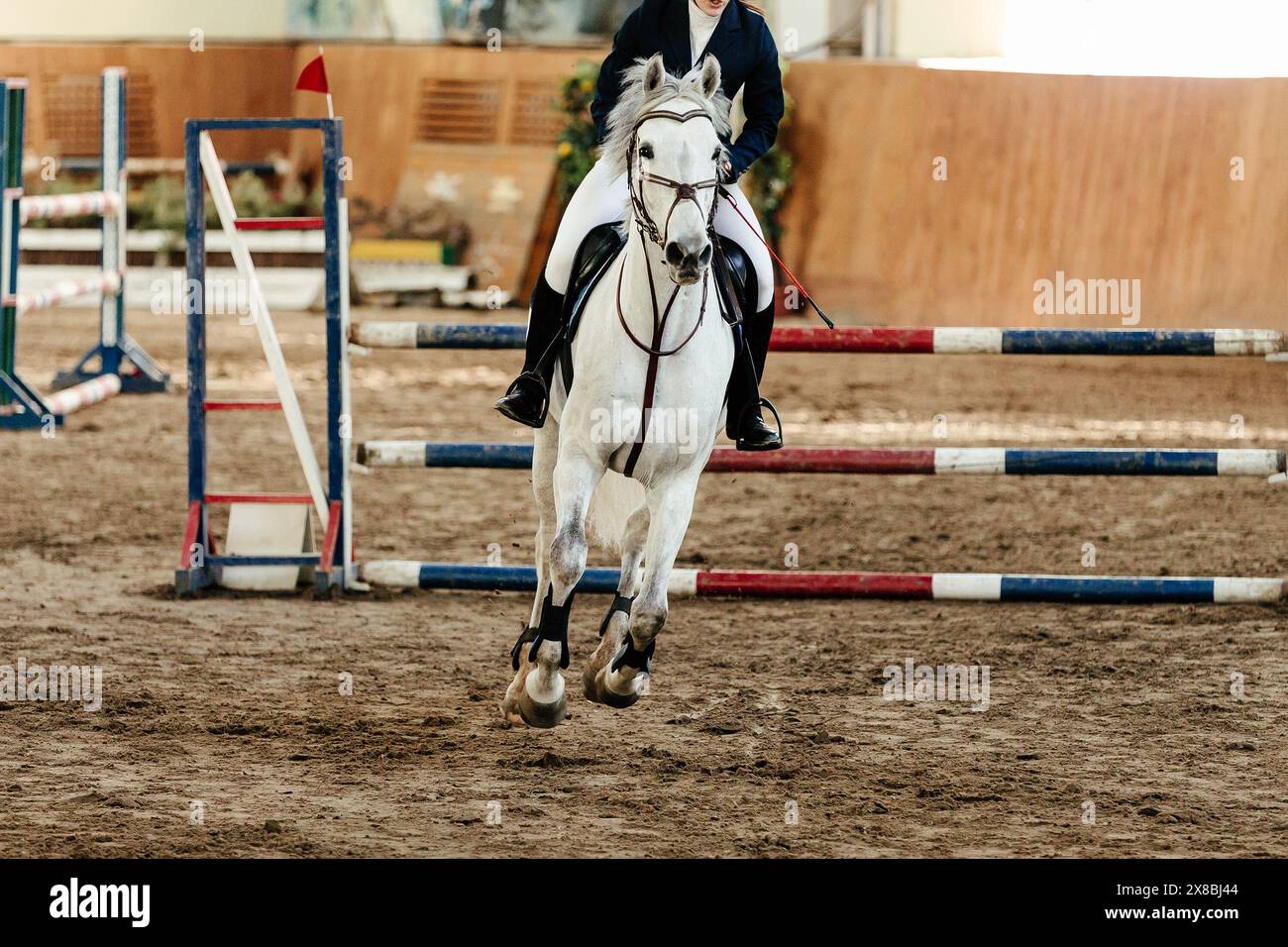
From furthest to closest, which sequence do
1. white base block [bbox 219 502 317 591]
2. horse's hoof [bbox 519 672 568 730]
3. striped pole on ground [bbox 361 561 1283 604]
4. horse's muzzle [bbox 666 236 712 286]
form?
white base block [bbox 219 502 317 591] → striped pole on ground [bbox 361 561 1283 604] → horse's hoof [bbox 519 672 568 730] → horse's muzzle [bbox 666 236 712 286]

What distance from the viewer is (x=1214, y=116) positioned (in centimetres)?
1246

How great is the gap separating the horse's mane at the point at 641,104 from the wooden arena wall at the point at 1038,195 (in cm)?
852

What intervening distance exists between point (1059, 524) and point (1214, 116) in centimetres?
573

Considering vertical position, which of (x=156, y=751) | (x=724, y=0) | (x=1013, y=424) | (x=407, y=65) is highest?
(x=407, y=65)

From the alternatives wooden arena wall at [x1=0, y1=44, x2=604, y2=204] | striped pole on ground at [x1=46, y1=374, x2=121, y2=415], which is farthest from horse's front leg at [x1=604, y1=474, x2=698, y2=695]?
wooden arena wall at [x1=0, y1=44, x2=604, y2=204]

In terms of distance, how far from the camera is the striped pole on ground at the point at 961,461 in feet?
20.5

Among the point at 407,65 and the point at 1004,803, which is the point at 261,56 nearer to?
the point at 407,65

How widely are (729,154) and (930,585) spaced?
2.13m

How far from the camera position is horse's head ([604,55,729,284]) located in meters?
4.08

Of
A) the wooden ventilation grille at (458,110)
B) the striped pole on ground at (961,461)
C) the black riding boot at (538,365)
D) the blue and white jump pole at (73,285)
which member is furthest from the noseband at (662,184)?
the wooden ventilation grille at (458,110)

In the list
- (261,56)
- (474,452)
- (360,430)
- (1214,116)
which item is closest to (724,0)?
(474,452)

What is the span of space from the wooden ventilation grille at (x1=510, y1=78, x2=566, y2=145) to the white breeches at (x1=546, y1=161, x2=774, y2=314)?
12.4 m
